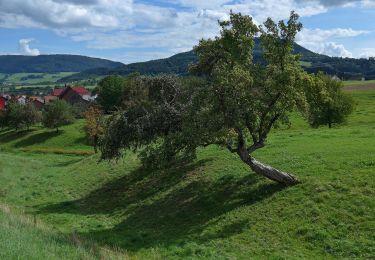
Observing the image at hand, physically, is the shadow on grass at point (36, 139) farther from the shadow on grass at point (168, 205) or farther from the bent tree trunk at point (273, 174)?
the bent tree trunk at point (273, 174)

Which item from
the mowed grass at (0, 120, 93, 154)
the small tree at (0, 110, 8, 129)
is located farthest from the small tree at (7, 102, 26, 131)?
the small tree at (0, 110, 8, 129)

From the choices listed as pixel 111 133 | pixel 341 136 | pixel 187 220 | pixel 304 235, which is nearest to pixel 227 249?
pixel 304 235

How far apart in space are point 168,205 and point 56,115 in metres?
76.1

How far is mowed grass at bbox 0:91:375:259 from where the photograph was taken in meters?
20.2

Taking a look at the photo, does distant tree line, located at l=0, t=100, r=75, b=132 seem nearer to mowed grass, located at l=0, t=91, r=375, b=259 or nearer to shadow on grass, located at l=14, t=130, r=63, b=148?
shadow on grass, located at l=14, t=130, r=63, b=148

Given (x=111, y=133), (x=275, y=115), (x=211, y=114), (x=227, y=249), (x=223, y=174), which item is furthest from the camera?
(x=111, y=133)

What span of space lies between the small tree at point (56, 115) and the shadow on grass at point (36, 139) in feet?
6.55

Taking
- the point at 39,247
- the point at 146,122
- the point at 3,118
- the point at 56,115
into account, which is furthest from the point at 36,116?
the point at 39,247

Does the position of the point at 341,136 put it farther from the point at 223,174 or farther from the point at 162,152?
the point at 162,152

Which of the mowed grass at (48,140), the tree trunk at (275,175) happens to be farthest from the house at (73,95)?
the tree trunk at (275,175)

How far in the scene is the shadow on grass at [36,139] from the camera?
93425 millimetres

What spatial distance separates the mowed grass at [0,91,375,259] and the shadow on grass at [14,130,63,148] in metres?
54.6

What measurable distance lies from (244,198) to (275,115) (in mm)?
4914

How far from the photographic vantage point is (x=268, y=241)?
2059 cm
